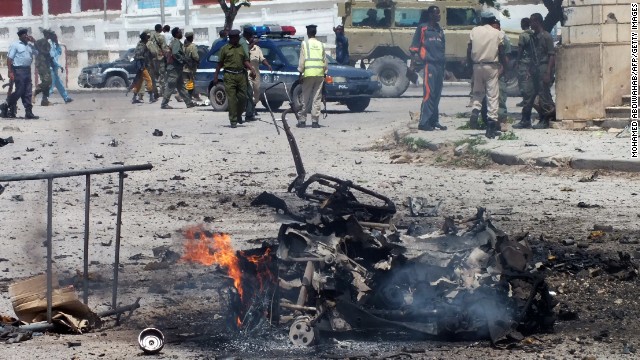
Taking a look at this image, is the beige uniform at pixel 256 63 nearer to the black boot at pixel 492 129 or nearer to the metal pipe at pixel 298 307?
the black boot at pixel 492 129

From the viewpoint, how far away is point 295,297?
20.2ft

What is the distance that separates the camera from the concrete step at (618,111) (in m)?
16.4

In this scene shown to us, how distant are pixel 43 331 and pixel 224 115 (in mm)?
16605

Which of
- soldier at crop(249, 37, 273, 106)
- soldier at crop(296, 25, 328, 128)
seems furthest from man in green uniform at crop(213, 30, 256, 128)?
soldier at crop(249, 37, 273, 106)

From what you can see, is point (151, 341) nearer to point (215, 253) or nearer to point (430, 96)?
point (215, 253)

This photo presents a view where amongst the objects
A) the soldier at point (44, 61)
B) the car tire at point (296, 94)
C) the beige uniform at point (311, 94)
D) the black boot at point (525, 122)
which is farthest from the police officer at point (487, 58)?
the soldier at point (44, 61)

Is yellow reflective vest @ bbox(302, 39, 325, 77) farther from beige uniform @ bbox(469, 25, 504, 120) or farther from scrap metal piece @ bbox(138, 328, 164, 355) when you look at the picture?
scrap metal piece @ bbox(138, 328, 164, 355)

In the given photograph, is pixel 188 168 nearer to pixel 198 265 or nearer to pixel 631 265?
pixel 198 265

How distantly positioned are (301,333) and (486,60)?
11.1 meters

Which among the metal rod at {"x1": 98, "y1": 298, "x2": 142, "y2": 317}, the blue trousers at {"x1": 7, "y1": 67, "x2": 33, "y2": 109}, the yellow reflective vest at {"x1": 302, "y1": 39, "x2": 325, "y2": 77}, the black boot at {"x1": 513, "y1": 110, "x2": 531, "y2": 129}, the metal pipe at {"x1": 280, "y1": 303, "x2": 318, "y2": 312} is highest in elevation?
the yellow reflective vest at {"x1": 302, "y1": 39, "x2": 325, "y2": 77}

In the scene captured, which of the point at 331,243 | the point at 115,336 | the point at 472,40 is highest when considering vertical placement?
the point at 472,40

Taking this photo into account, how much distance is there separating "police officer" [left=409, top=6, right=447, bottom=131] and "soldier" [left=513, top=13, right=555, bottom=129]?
134cm

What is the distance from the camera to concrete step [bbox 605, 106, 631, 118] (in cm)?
1644

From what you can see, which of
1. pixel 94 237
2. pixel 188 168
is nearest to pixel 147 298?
pixel 94 237
